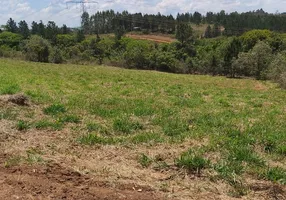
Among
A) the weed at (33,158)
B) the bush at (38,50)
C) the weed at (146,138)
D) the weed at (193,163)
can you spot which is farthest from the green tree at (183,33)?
the weed at (33,158)

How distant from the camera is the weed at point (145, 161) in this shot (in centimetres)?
687

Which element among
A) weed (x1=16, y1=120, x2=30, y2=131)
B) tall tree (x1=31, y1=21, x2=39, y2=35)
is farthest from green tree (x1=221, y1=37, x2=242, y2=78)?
tall tree (x1=31, y1=21, x2=39, y2=35)

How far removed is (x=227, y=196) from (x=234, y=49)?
7531 centimetres

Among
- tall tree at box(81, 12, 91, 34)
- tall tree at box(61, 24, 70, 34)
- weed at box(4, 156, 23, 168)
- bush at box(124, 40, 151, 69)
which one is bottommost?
bush at box(124, 40, 151, 69)

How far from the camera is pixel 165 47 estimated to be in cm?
10244

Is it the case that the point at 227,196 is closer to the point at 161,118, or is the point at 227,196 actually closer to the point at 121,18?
the point at 161,118

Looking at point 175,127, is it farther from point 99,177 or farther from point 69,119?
point 99,177

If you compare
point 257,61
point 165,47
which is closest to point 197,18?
point 165,47

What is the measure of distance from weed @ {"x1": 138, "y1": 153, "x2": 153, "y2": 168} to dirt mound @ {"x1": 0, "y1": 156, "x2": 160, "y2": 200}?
1253 millimetres

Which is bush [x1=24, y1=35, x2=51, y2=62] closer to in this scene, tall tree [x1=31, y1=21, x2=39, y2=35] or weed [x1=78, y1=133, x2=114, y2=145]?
weed [x1=78, y1=133, x2=114, y2=145]

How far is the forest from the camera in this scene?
60.3 metres

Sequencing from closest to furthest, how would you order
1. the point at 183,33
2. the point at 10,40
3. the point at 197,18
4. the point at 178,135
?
the point at 178,135
the point at 183,33
the point at 10,40
the point at 197,18

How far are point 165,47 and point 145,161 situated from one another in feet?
319

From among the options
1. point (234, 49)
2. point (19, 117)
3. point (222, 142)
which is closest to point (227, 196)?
point (222, 142)
